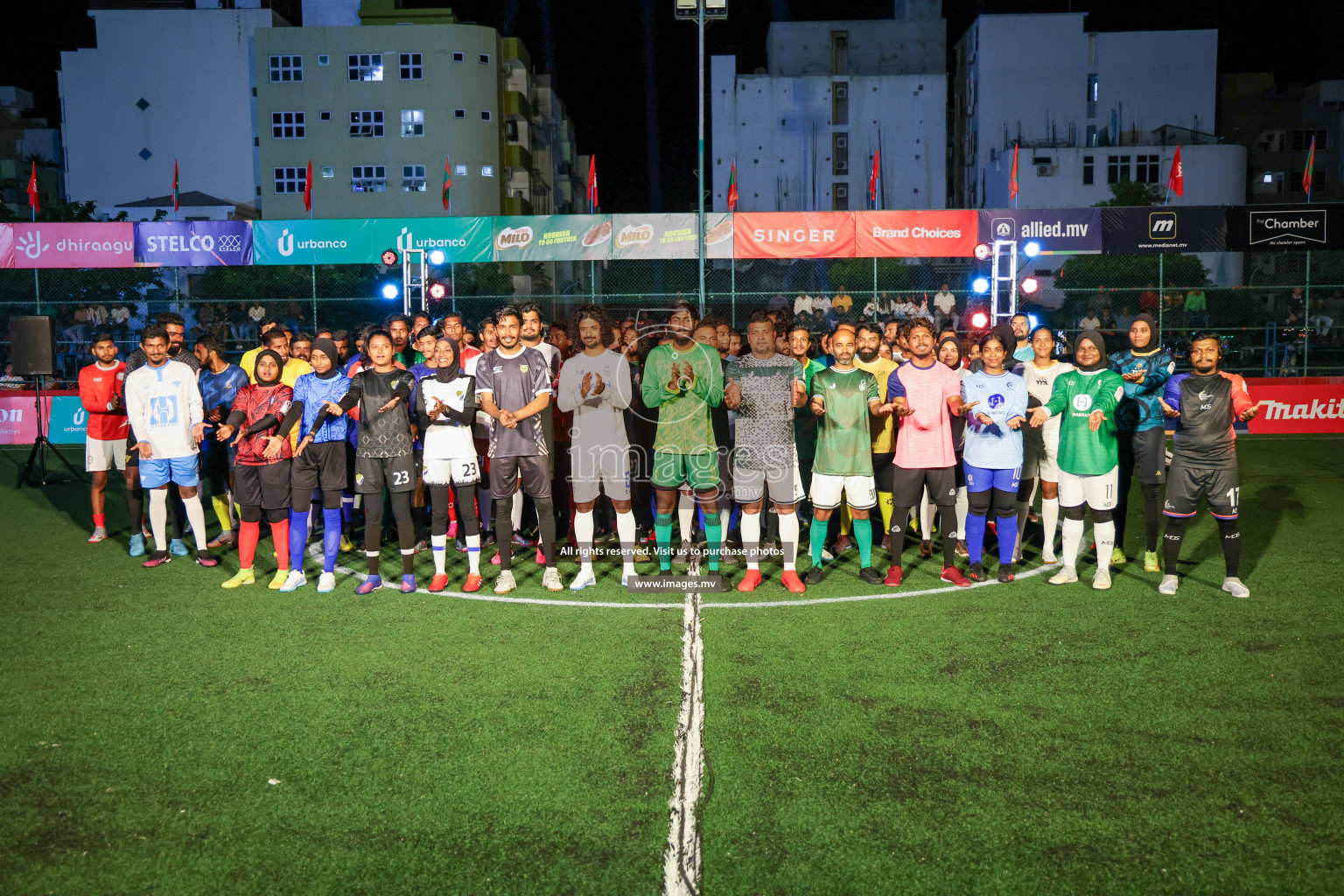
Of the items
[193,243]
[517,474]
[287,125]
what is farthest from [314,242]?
[287,125]

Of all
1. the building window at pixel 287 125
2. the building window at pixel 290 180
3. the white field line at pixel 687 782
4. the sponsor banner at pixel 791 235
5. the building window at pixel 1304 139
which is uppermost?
the building window at pixel 1304 139

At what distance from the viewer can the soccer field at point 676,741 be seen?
3.44 m

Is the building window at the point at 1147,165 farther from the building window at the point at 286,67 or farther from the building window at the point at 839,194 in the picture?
the building window at the point at 286,67

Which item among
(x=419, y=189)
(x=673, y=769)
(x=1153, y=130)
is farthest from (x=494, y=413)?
(x=1153, y=130)

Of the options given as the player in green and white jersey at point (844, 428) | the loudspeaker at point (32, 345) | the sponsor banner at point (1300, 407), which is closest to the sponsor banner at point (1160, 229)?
the sponsor banner at point (1300, 407)

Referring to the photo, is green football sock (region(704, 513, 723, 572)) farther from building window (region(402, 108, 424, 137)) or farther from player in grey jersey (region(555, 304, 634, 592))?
building window (region(402, 108, 424, 137))

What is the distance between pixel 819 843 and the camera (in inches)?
140

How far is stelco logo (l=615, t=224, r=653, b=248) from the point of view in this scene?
17.8 metres

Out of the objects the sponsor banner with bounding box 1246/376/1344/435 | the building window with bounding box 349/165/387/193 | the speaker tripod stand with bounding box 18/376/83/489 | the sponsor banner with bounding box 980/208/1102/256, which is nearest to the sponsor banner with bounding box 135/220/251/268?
the speaker tripod stand with bounding box 18/376/83/489

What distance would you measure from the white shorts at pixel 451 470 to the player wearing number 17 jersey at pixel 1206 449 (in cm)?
541

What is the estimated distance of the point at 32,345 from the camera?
1295cm

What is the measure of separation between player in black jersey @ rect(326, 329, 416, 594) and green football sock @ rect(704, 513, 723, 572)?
2.39 metres

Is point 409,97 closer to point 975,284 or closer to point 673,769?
point 975,284

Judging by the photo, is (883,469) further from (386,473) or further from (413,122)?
(413,122)
